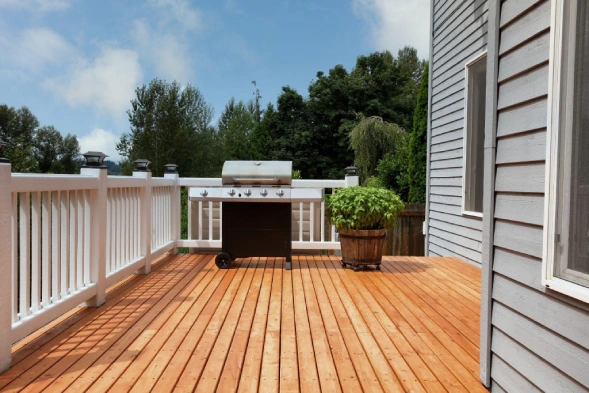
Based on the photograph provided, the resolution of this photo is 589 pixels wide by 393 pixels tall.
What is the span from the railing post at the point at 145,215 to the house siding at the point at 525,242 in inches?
124

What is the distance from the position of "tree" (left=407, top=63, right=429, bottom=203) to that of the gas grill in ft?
14.5

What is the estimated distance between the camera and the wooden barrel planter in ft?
14.9

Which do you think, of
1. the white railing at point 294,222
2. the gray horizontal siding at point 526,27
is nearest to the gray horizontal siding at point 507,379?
the gray horizontal siding at point 526,27

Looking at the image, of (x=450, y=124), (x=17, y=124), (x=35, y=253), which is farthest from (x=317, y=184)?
(x=17, y=124)

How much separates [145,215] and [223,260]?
0.89m

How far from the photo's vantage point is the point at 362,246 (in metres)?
4.59

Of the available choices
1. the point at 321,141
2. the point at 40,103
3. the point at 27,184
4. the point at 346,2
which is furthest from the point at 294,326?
the point at 40,103

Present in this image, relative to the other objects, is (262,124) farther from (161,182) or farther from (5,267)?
(5,267)

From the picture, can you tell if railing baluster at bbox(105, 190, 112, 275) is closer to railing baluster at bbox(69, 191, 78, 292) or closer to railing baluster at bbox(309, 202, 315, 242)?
railing baluster at bbox(69, 191, 78, 292)

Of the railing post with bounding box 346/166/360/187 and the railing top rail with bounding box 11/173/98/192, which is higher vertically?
the railing post with bounding box 346/166/360/187

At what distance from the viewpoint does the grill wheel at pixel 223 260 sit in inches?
185

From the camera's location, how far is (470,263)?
16.9 feet

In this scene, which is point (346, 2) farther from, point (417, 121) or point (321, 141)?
point (417, 121)

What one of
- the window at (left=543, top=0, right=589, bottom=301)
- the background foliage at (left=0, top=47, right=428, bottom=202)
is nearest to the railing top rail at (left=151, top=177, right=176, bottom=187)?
the window at (left=543, top=0, right=589, bottom=301)
